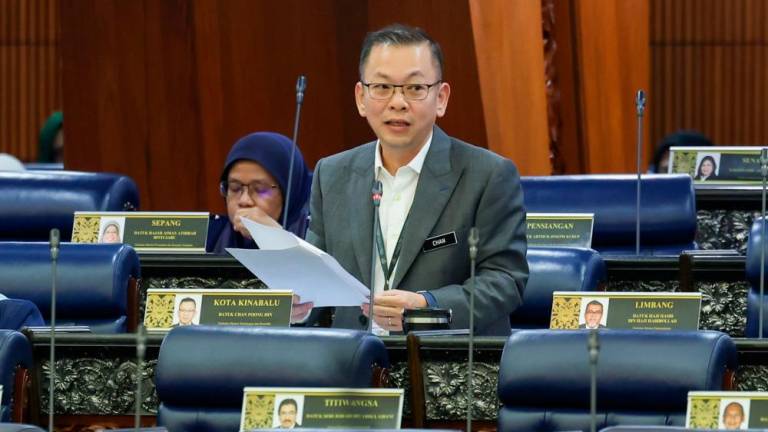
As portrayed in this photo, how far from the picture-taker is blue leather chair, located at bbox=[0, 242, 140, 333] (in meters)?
4.51

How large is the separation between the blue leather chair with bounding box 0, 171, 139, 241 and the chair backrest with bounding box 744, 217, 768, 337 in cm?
236

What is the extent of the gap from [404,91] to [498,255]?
1.46ft

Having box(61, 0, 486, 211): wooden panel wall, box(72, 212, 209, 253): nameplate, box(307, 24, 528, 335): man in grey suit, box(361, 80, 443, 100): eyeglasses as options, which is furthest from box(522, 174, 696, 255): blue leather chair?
box(361, 80, 443, 100): eyeglasses

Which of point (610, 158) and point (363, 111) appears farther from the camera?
point (610, 158)

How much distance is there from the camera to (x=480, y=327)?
382 cm

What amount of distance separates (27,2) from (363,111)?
28.0 feet

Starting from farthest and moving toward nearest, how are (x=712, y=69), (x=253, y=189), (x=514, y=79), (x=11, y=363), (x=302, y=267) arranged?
1. (x=712, y=69)
2. (x=514, y=79)
3. (x=253, y=189)
4. (x=302, y=267)
5. (x=11, y=363)

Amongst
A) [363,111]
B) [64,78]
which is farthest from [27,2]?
[363,111]

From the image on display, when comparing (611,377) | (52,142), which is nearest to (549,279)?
(611,377)

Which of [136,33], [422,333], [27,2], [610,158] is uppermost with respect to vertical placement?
[27,2]

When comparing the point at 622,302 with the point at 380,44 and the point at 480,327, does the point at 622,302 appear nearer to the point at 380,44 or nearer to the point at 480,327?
the point at 480,327

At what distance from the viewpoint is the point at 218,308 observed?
4.12 m

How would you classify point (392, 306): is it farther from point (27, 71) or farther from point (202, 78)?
point (27, 71)

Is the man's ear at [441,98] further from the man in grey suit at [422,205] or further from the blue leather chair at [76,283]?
A: the blue leather chair at [76,283]
